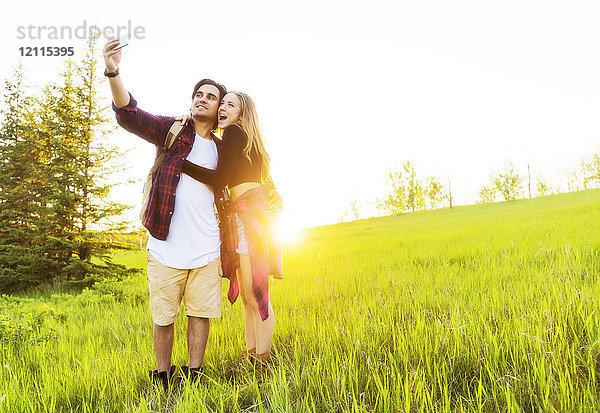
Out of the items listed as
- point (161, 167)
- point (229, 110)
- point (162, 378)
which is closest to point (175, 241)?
point (161, 167)

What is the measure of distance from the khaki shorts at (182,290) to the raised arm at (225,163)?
726 millimetres

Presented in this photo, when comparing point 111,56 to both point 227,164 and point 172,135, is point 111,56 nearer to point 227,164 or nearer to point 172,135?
point 172,135

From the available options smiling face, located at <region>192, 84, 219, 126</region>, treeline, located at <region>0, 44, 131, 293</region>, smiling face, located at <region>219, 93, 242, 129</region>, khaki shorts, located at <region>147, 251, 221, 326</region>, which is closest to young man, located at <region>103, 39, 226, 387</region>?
khaki shorts, located at <region>147, 251, 221, 326</region>

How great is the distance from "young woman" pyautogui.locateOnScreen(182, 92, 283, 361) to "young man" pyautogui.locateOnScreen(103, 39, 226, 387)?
0.17 meters

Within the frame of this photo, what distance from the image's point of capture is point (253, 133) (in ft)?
10.1

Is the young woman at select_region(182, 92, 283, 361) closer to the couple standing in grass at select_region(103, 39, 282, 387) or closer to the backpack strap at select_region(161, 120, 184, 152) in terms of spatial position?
the couple standing in grass at select_region(103, 39, 282, 387)

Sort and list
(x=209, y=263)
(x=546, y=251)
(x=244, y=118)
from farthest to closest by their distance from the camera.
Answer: (x=546, y=251) < (x=244, y=118) < (x=209, y=263)

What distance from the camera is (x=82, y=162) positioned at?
12.9 meters

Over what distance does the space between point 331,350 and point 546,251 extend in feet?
13.0

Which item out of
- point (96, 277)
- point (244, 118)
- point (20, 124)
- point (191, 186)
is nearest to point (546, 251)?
point (244, 118)

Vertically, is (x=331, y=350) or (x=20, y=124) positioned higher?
(x=20, y=124)

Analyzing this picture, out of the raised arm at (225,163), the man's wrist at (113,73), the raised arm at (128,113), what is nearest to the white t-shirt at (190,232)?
the raised arm at (225,163)

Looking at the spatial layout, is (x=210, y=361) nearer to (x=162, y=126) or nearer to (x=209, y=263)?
(x=209, y=263)

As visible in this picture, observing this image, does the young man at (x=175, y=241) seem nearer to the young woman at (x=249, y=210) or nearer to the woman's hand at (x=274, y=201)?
the young woman at (x=249, y=210)
